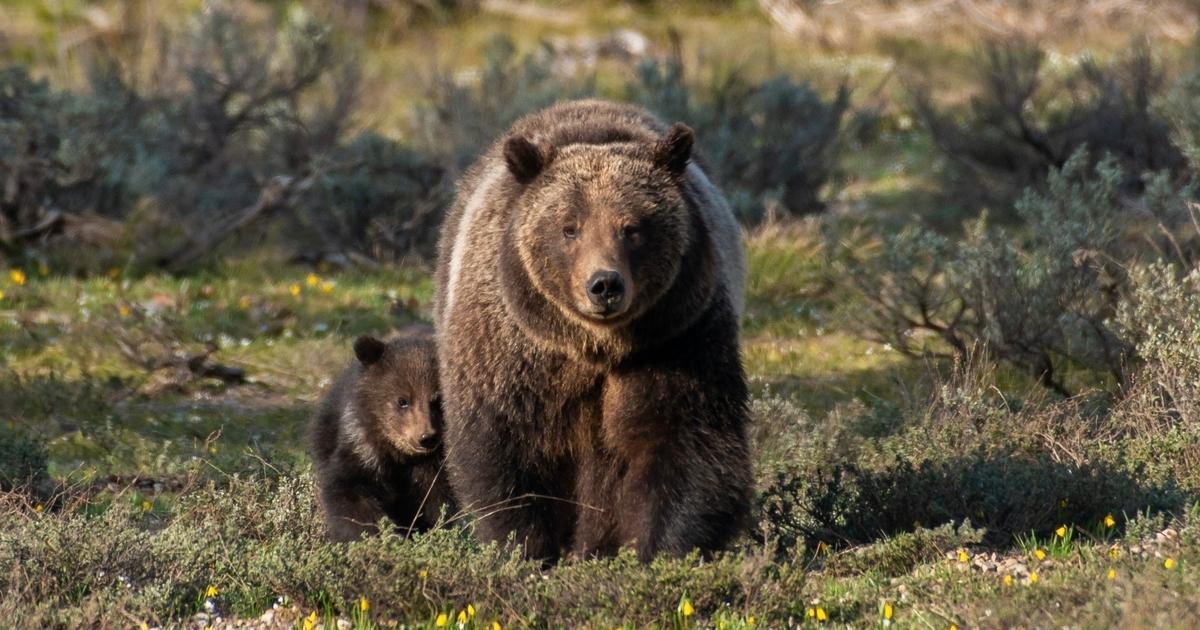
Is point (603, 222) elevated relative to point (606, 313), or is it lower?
elevated

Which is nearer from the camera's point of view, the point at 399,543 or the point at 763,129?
the point at 399,543

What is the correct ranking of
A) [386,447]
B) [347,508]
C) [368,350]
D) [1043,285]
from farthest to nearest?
[1043,285], [368,350], [386,447], [347,508]

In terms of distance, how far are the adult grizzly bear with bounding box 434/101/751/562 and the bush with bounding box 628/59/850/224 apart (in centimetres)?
816

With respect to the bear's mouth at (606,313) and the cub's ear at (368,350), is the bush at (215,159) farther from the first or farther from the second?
the bear's mouth at (606,313)

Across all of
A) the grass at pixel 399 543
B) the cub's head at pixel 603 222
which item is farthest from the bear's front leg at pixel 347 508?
the cub's head at pixel 603 222

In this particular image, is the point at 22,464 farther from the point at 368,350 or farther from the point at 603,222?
the point at 603,222

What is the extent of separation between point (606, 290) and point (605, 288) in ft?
0.04

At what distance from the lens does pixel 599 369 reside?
6160 millimetres

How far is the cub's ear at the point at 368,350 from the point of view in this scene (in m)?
7.35

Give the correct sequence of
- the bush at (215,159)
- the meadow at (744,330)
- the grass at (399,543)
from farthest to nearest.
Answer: the bush at (215,159), the meadow at (744,330), the grass at (399,543)

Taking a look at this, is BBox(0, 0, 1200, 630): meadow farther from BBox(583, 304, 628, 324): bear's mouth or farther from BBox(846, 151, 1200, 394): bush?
BBox(583, 304, 628, 324): bear's mouth

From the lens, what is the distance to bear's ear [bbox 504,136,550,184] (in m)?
6.19

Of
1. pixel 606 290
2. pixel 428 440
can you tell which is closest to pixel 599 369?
pixel 606 290

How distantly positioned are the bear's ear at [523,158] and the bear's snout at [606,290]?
769 millimetres
